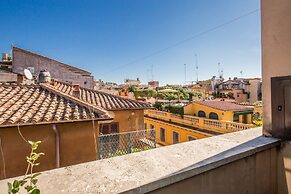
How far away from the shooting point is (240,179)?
1.45 metres

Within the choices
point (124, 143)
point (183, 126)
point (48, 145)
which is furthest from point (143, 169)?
point (183, 126)

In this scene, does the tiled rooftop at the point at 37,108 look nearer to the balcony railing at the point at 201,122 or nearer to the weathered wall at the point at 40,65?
the balcony railing at the point at 201,122

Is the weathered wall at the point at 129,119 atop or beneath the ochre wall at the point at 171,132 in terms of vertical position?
atop

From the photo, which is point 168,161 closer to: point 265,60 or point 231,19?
point 265,60

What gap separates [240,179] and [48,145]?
4.29 meters

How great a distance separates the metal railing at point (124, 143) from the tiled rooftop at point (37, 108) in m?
1.45

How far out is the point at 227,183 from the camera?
1.36m

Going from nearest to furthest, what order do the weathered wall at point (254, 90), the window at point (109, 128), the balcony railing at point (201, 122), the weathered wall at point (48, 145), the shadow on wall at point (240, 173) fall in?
the shadow on wall at point (240, 173) → the weathered wall at point (48, 145) → the window at point (109, 128) → the balcony railing at point (201, 122) → the weathered wall at point (254, 90)

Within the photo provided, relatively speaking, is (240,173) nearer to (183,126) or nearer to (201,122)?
(201,122)

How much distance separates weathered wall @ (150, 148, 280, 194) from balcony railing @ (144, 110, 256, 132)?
9678mm

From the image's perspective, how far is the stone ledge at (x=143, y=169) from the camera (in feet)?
2.90

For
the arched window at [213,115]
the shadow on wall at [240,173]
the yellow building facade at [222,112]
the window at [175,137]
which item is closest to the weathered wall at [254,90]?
the yellow building facade at [222,112]

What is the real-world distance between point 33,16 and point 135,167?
41.9 ft

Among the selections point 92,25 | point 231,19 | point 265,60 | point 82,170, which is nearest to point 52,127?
point 82,170
